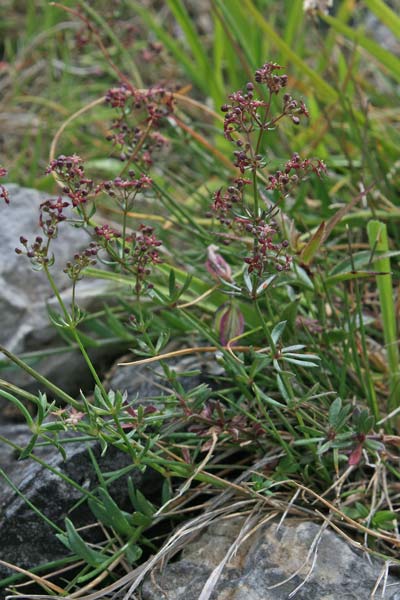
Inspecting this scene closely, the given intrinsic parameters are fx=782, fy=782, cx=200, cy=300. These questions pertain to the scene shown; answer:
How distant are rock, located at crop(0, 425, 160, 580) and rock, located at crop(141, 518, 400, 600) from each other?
0.21 m

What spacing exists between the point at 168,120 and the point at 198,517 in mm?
1083

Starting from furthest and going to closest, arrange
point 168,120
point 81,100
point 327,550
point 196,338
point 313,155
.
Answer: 1. point 81,100
2. point 313,155
3. point 168,120
4. point 196,338
5. point 327,550

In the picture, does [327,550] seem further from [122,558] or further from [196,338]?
[196,338]

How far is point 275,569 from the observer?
59.1 inches

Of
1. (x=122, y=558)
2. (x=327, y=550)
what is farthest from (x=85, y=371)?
(x=327, y=550)

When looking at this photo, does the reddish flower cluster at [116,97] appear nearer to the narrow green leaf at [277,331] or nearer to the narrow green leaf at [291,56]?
the narrow green leaf at [277,331]

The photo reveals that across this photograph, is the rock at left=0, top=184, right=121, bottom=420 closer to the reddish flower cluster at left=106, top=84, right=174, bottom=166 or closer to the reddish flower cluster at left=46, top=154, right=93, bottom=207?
the reddish flower cluster at left=106, top=84, right=174, bottom=166

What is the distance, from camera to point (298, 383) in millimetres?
1683

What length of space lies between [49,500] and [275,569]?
20.2 inches

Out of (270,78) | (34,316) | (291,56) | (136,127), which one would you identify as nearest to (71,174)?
(270,78)

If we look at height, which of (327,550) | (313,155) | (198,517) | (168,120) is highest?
(168,120)

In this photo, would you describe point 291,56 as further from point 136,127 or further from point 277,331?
point 277,331

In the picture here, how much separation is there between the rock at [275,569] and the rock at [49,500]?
209 mm

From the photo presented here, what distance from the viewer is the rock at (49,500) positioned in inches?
65.6
